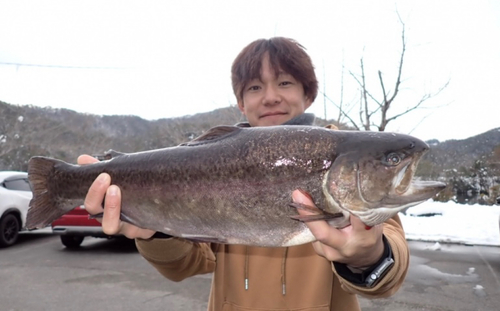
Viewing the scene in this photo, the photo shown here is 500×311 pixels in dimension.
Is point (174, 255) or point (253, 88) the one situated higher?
point (253, 88)

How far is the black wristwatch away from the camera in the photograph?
1953 millimetres

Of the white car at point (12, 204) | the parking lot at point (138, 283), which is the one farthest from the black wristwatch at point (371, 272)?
the white car at point (12, 204)

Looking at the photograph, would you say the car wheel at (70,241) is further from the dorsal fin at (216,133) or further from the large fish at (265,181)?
the dorsal fin at (216,133)

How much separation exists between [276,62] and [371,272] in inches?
65.1

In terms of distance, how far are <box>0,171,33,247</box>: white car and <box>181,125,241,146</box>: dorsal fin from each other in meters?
9.60

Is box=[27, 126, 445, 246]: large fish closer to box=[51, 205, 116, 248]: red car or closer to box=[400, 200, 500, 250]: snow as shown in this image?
box=[51, 205, 116, 248]: red car

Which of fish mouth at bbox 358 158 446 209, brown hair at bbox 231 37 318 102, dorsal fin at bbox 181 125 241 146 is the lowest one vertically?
fish mouth at bbox 358 158 446 209

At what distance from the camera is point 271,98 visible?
2.82 m

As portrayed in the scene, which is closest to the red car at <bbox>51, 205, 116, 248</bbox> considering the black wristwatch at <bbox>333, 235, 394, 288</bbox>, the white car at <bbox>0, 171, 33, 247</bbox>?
the white car at <bbox>0, 171, 33, 247</bbox>

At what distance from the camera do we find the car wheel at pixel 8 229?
10.2 m

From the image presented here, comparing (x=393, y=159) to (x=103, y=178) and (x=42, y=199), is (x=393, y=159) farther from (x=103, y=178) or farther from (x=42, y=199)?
(x=42, y=199)

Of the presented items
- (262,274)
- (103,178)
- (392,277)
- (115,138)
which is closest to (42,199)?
(103,178)

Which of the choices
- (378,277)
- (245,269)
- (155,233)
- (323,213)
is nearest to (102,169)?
(155,233)

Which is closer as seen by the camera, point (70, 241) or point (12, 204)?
point (12, 204)
